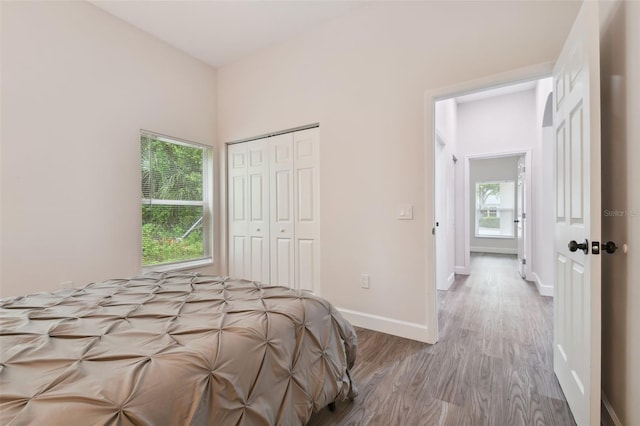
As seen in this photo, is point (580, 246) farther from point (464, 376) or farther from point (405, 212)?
point (405, 212)

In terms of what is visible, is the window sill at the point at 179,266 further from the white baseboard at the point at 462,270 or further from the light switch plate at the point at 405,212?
the white baseboard at the point at 462,270

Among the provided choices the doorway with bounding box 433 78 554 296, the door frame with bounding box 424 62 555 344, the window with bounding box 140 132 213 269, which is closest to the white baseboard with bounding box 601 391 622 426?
the door frame with bounding box 424 62 555 344

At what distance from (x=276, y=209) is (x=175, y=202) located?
1223 millimetres

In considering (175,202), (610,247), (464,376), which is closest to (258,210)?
(175,202)

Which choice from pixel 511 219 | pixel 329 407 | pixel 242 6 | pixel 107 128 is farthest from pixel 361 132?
pixel 511 219

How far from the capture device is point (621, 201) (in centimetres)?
140

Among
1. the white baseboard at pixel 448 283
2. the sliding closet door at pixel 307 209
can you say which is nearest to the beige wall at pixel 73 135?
the sliding closet door at pixel 307 209

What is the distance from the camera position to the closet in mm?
3150

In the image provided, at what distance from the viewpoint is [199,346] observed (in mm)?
963

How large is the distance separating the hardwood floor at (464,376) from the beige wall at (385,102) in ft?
1.29

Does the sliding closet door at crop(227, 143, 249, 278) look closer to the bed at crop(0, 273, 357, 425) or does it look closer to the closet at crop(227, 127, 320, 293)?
the closet at crop(227, 127, 320, 293)

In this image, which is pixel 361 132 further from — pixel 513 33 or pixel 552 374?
pixel 552 374

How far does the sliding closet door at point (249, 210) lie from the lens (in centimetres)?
353

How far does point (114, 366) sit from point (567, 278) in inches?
86.3
